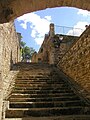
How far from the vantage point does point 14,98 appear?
22.0ft

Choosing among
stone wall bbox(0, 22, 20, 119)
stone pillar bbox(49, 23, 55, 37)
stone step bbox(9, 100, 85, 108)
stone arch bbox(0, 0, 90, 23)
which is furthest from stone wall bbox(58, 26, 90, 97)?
stone pillar bbox(49, 23, 55, 37)

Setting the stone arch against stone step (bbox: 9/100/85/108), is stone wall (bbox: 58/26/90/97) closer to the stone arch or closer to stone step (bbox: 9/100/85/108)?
stone step (bbox: 9/100/85/108)

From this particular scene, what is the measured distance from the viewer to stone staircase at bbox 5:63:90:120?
5674 millimetres

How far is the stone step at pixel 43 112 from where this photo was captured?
18.7ft

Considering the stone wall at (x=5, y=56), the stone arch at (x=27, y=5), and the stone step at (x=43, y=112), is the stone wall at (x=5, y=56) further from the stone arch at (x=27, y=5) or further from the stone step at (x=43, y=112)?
the stone arch at (x=27, y=5)

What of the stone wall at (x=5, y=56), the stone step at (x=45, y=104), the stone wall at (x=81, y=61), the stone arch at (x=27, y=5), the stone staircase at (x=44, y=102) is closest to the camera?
the stone arch at (x=27, y=5)

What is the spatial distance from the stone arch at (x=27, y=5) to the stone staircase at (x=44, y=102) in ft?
10.1

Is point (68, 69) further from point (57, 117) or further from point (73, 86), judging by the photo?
point (57, 117)

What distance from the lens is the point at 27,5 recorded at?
3.18 meters

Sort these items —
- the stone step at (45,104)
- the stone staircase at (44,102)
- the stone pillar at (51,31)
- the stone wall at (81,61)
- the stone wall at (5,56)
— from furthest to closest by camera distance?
1. the stone pillar at (51,31)
2. the stone wall at (81,61)
3. the stone step at (45,104)
4. the stone staircase at (44,102)
5. the stone wall at (5,56)

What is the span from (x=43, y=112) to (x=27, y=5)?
138 inches

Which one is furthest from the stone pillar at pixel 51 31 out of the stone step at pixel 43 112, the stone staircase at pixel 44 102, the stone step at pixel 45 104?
the stone step at pixel 43 112

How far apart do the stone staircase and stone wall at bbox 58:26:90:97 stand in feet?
1.80

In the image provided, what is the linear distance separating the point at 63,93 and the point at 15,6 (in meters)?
4.83
